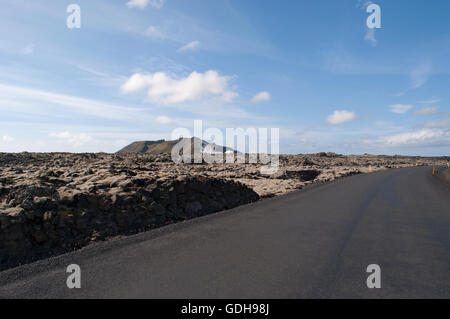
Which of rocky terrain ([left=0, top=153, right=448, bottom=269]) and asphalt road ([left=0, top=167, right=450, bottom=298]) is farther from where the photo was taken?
rocky terrain ([left=0, top=153, right=448, bottom=269])

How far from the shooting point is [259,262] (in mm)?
5895

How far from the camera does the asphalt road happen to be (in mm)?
4637

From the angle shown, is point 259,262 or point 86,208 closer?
point 259,262

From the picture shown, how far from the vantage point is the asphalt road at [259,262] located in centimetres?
464

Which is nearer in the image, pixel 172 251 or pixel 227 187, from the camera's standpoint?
pixel 172 251

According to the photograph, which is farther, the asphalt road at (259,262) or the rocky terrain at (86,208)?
the rocky terrain at (86,208)

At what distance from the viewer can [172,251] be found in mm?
6656

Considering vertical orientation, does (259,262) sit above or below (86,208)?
below

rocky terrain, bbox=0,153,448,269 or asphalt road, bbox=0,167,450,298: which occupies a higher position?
rocky terrain, bbox=0,153,448,269

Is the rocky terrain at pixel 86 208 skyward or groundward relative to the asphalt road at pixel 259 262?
skyward
